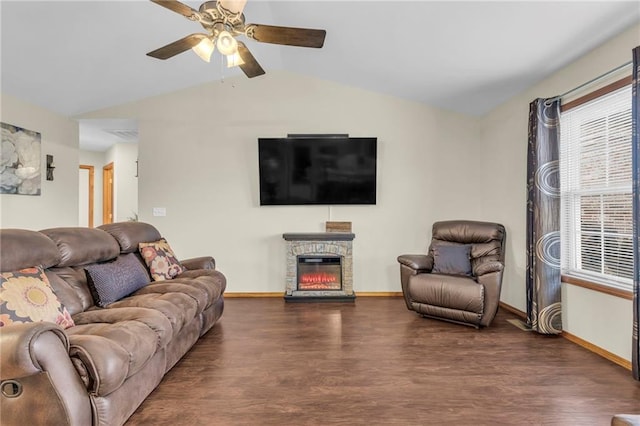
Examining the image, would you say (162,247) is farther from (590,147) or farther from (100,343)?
(590,147)

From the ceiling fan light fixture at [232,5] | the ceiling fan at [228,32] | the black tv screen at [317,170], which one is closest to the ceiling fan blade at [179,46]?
the ceiling fan at [228,32]

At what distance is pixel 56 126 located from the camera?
14.8ft

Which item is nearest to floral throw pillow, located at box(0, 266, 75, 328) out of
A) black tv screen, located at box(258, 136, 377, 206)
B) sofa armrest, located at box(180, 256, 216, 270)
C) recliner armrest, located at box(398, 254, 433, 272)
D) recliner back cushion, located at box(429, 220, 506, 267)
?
sofa armrest, located at box(180, 256, 216, 270)

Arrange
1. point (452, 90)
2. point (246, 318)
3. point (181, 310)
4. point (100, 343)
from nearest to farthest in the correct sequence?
Result: point (100, 343), point (181, 310), point (246, 318), point (452, 90)

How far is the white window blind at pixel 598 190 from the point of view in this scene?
2.61m

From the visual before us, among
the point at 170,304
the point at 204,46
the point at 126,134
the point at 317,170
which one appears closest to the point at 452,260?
the point at 317,170

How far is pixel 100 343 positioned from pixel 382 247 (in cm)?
370

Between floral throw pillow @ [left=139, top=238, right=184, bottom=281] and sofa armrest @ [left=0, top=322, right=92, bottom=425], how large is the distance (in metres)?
1.67

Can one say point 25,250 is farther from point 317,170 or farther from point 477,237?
point 477,237

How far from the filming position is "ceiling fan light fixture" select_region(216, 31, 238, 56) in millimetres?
2230

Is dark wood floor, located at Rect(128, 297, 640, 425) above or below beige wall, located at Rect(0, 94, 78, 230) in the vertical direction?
below

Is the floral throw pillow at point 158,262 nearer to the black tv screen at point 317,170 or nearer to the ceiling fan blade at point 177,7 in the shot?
the black tv screen at point 317,170

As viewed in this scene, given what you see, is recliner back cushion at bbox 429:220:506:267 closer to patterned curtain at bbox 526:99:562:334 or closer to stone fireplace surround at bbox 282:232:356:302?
patterned curtain at bbox 526:99:562:334

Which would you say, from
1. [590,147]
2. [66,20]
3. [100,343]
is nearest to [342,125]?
[590,147]
